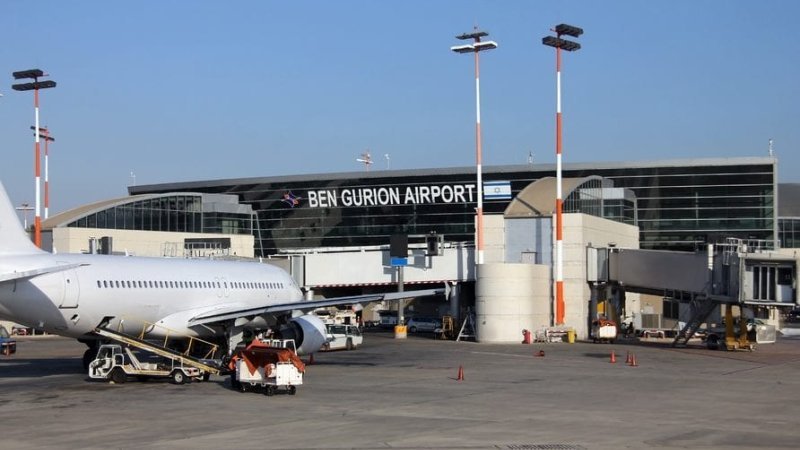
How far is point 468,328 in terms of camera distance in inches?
2635

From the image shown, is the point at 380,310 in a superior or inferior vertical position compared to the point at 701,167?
inferior

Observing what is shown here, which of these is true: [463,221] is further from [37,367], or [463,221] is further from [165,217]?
[37,367]

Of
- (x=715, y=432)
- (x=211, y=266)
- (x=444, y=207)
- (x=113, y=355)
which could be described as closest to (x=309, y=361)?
(x=211, y=266)

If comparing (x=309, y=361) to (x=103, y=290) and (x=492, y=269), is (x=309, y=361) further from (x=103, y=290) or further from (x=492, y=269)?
(x=492, y=269)

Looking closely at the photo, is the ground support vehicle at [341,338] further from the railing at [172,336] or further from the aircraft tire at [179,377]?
the aircraft tire at [179,377]

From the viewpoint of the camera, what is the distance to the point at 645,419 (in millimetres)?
24719

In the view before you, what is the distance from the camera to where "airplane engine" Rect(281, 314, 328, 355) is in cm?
3988

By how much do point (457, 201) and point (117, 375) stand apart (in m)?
72.3

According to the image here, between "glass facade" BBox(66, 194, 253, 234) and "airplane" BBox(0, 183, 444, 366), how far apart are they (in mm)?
45925

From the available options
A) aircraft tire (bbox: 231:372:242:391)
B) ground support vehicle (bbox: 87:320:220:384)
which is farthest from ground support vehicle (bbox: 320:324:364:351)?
aircraft tire (bbox: 231:372:242:391)

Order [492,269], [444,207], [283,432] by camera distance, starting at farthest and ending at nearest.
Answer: [444,207] < [492,269] < [283,432]

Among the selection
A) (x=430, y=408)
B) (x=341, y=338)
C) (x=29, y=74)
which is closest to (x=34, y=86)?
(x=29, y=74)

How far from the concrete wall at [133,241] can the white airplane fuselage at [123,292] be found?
35614 millimetres

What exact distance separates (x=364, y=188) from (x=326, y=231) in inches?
250
